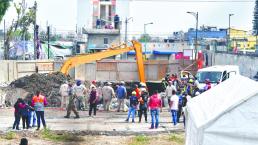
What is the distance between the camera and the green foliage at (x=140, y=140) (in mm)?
21234

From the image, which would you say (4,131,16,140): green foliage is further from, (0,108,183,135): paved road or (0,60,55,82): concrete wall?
(0,60,55,82): concrete wall

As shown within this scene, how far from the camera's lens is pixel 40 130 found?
2320cm

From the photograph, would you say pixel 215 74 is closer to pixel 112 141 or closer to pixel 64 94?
pixel 64 94

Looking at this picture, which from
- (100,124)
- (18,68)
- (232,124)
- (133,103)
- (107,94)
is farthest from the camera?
(18,68)

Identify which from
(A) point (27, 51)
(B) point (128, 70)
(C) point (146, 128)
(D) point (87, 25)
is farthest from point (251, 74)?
(D) point (87, 25)

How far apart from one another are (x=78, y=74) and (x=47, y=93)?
55.0 ft

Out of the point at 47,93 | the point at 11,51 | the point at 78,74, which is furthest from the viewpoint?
the point at 11,51

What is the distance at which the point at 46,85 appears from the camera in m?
35.6

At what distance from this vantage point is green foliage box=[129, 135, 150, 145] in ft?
69.7

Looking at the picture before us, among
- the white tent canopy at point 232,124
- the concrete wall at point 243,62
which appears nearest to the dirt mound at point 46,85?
the concrete wall at point 243,62

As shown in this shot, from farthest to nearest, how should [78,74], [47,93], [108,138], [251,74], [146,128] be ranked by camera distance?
[78,74] < [251,74] < [47,93] < [146,128] < [108,138]

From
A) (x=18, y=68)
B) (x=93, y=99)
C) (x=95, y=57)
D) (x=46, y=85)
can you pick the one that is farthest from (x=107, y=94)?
(x=18, y=68)

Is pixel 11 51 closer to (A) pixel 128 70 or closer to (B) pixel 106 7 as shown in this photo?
(A) pixel 128 70

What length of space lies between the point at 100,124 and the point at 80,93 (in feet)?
12.5
